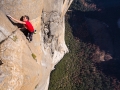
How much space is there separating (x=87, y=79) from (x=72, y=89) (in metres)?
4.69

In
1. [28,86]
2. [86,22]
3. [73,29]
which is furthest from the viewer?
[86,22]

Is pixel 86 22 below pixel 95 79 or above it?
above

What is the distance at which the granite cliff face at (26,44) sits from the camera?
14.4 meters

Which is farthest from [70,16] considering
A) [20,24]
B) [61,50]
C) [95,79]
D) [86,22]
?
[20,24]

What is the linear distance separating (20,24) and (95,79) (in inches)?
1263

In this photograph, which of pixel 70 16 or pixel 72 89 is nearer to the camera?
pixel 72 89

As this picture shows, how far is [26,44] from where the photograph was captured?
17.2 meters

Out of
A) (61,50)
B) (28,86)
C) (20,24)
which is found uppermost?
(20,24)

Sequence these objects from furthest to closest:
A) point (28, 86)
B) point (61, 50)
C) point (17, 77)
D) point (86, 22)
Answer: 1. point (86, 22)
2. point (61, 50)
3. point (28, 86)
4. point (17, 77)

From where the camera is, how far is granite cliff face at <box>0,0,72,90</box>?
14423 millimetres

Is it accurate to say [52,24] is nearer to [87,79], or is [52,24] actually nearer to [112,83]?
[87,79]

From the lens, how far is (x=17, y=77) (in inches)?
Answer: 576

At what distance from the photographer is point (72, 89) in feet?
140

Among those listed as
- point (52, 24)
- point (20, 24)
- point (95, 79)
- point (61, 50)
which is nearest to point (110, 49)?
point (95, 79)
